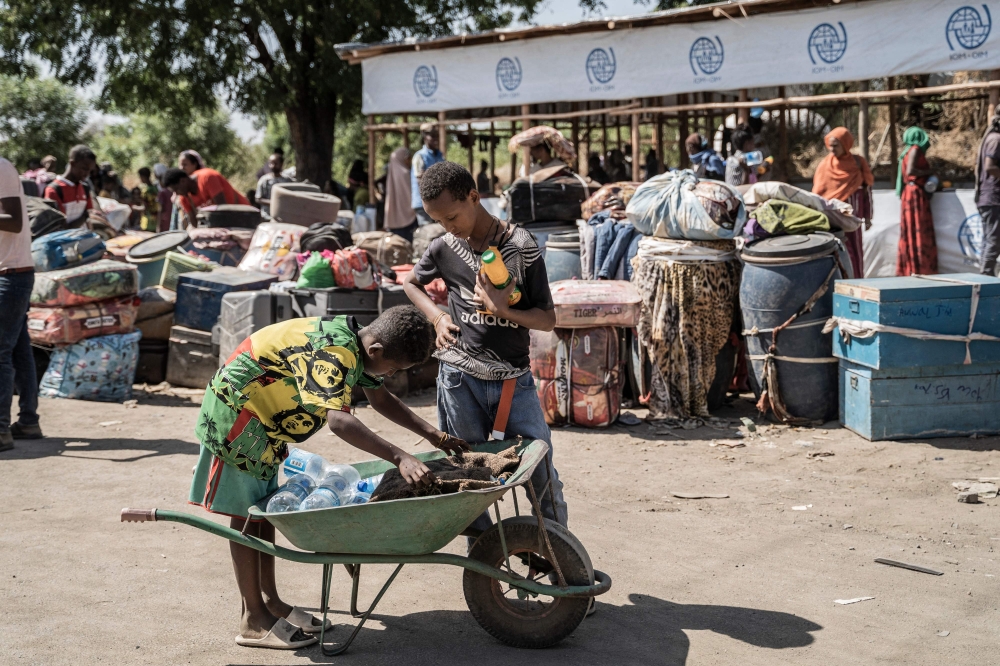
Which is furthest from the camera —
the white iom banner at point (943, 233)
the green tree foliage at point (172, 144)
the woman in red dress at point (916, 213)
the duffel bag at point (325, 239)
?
the green tree foliage at point (172, 144)

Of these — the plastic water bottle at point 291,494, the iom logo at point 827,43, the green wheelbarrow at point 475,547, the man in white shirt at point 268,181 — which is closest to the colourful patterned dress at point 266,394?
the plastic water bottle at point 291,494

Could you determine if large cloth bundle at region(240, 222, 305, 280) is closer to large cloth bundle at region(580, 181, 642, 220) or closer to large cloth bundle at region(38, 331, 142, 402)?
large cloth bundle at region(38, 331, 142, 402)

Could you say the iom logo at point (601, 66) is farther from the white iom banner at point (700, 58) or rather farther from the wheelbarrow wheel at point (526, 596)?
the wheelbarrow wheel at point (526, 596)

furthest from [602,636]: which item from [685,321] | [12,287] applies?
[12,287]

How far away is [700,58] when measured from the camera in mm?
12617

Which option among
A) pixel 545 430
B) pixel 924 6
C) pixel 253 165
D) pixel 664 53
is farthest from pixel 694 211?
pixel 253 165

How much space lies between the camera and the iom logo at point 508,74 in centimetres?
1427

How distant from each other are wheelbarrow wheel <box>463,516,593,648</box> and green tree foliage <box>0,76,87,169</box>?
91.9 ft

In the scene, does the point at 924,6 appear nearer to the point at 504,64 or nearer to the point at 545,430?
the point at 504,64

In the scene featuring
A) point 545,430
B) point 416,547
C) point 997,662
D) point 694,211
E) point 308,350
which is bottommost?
point 997,662

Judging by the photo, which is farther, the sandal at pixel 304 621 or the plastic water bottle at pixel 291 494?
the sandal at pixel 304 621

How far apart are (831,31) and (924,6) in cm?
102

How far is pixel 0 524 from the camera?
16.6 feet

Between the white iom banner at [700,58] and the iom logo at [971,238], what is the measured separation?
5.28 feet
